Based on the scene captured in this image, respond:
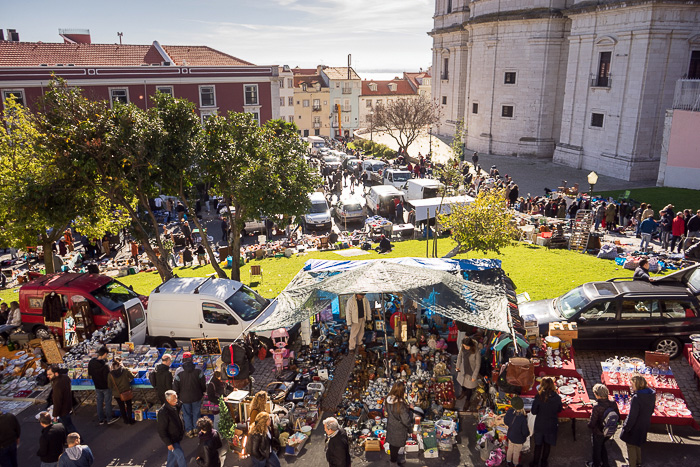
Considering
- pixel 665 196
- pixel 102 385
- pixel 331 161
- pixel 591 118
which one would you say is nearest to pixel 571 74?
pixel 591 118

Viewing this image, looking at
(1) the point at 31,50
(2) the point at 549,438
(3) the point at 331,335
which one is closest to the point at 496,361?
(2) the point at 549,438

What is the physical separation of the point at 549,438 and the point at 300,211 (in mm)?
10968

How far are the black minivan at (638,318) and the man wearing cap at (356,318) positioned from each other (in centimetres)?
442

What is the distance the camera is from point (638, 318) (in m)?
11.8

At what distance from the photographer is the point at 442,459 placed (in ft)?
30.4

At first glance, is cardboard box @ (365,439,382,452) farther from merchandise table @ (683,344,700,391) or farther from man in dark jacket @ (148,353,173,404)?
merchandise table @ (683,344,700,391)

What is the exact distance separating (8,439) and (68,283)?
654cm

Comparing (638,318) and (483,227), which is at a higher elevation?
(483,227)

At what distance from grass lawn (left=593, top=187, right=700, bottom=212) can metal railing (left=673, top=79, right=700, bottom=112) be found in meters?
4.58

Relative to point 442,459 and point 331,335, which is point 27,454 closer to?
point 331,335

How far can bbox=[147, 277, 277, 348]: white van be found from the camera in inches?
522

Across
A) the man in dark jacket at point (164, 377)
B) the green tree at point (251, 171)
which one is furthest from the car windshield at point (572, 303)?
the man in dark jacket at point (164, 377)

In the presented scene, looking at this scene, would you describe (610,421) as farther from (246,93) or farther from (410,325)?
(246,93)

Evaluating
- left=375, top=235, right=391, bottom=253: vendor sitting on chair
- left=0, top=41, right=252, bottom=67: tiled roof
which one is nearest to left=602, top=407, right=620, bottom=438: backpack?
left=375, top=235, right=391, bottom=253: vendor sitting on chair
